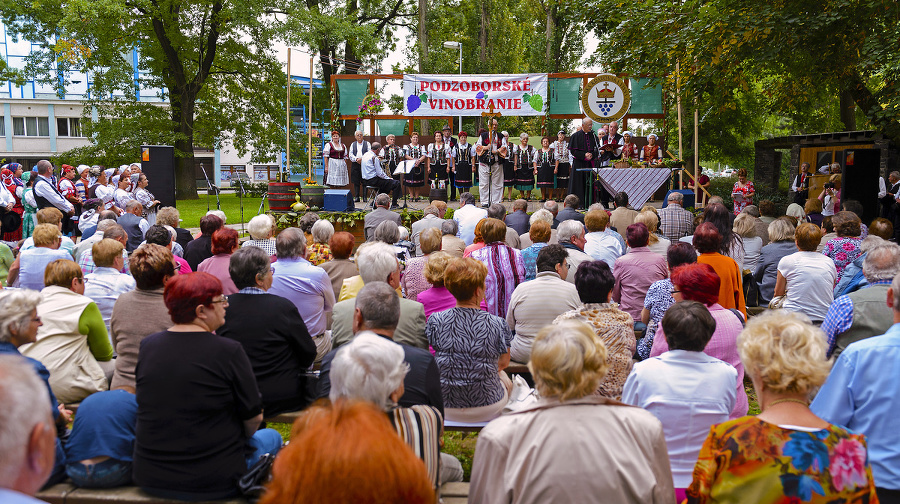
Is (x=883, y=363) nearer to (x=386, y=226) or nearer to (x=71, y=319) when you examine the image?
(x=71, y=319)

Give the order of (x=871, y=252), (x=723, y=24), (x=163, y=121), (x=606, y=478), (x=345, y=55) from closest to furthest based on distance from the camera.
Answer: (x=606, y=478) → (x=871, y=252) → (x=723, y=24) → (x=163, y=121) → (x=345, y=55)

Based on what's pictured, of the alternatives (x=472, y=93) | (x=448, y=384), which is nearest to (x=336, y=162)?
(x=472, y=93)

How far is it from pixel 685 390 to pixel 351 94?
46.7 ft

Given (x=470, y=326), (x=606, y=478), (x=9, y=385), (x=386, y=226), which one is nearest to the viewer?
(x=9, y=385)

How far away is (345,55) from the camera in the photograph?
90.3 ft

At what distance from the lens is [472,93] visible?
15438 millimetres

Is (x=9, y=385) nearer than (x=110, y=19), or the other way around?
(x=9, y=385)

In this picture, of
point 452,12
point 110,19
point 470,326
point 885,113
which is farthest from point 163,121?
point 470,326

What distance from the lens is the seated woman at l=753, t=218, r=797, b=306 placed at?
6.39 m

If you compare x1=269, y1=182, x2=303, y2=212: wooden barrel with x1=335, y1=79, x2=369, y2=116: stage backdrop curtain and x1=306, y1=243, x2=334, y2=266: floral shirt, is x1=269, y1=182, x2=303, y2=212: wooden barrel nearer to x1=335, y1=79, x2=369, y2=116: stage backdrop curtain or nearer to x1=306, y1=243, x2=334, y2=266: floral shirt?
x1=335, y1=79, x2=369, y2=116: stage backdrop curtain

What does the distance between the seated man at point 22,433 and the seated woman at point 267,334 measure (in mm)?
2161

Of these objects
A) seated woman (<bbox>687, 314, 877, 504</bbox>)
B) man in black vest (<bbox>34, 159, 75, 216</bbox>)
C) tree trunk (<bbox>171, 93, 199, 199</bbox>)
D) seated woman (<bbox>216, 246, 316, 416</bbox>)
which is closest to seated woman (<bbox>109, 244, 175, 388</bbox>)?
seated woman (<bbox>216, 246, 316, 416</bbox>)

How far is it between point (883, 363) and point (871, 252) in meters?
1.58

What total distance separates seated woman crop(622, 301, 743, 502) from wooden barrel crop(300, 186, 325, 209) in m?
9.89
